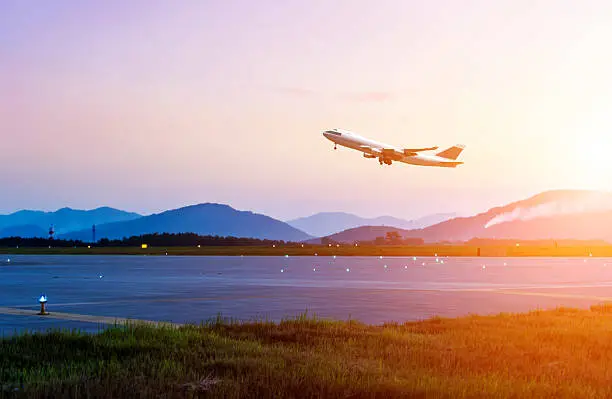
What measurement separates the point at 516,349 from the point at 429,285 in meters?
32.2

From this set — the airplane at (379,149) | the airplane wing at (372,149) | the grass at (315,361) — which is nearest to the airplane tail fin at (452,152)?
the airplane at (379,149)

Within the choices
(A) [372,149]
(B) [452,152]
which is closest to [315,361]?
(A) [372,149]

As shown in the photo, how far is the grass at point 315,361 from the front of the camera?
13.7m

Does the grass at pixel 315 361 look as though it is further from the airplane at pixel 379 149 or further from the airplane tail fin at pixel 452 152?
the airplane tail fin at pixel 452 152

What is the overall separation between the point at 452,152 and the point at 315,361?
9456 cm

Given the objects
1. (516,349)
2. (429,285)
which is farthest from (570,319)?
(429,285)

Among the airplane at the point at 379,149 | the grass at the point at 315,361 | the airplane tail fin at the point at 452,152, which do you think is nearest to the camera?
the grass at the point at 315,361

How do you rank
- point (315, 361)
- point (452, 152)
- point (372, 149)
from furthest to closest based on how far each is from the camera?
1. point (452, 152)
2. point (372, 149)
3. point (315, 361)

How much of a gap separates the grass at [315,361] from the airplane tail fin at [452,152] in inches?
3334

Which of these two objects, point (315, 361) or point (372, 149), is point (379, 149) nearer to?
point (372, 149)

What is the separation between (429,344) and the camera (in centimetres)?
2033

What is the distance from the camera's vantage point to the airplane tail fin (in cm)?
10825

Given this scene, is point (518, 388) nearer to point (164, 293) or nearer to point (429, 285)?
point (164, 293)

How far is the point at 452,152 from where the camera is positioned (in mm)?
108500
